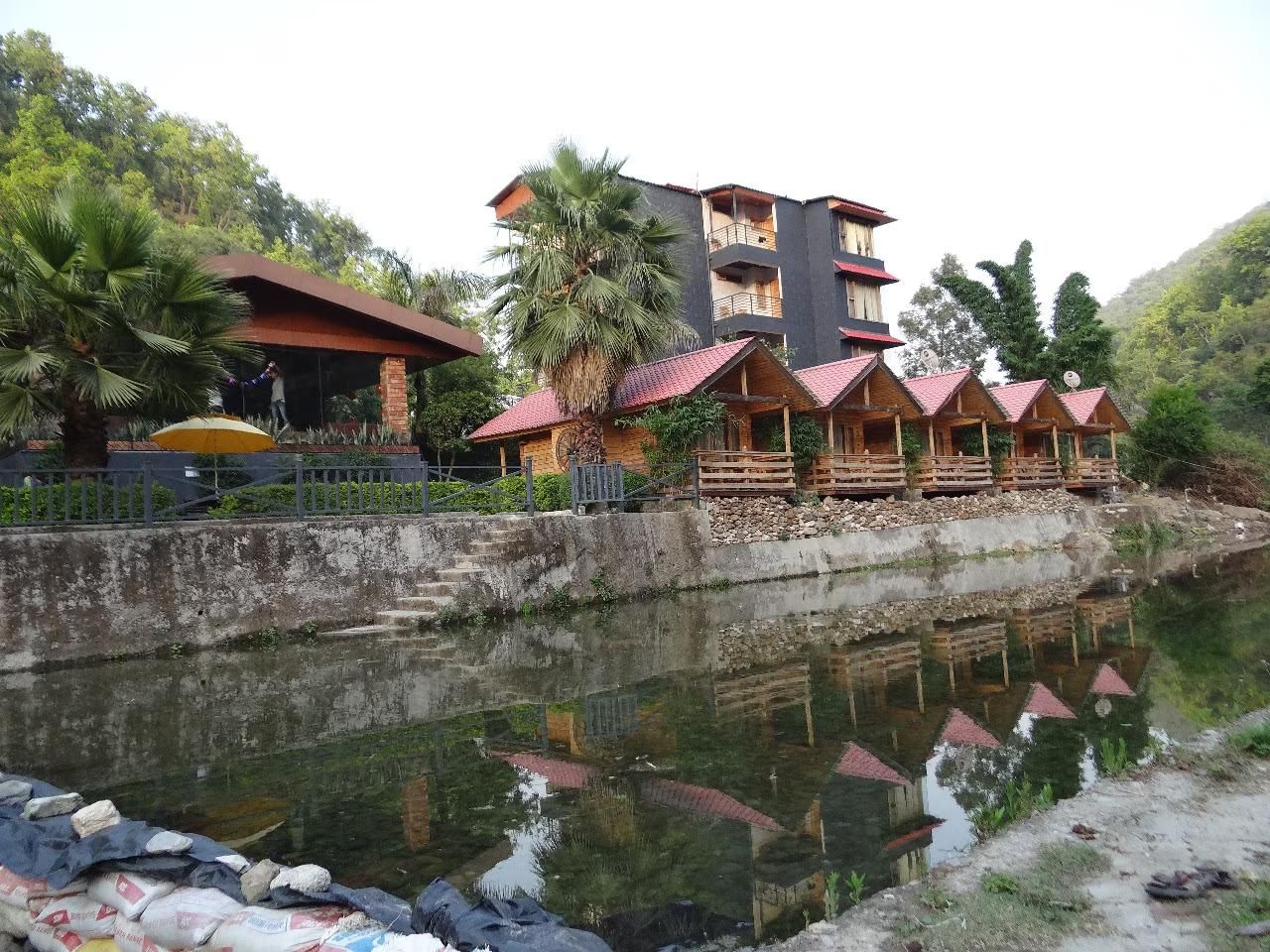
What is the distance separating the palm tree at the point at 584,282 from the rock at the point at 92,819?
51.1 ft

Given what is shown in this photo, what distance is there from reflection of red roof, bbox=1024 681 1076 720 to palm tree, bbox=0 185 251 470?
10.5 meters

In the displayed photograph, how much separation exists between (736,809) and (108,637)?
372 inches

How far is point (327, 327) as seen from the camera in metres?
17.6

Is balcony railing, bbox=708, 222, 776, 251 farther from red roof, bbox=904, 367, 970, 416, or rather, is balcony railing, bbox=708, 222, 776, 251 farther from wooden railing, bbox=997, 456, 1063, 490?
wooden railing, bbox=997, 456, 1063, 490

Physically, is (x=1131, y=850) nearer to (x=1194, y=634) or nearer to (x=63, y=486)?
(x=1194, y=634)

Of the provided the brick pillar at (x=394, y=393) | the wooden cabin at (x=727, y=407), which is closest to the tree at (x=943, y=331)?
the wooden cabin at (x=727, y=407)

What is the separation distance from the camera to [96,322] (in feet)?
34.7

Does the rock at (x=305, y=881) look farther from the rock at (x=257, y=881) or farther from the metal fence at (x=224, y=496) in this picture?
the metal fence at (x=224, y=496)

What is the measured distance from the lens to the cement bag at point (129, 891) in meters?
3.08

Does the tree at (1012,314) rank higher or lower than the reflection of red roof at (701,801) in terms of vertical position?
higher

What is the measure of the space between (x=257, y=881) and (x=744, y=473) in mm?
18316

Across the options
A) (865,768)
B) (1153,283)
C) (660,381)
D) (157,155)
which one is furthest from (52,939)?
(1153,283)

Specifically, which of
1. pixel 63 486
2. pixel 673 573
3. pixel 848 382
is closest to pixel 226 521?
pixel 63 486

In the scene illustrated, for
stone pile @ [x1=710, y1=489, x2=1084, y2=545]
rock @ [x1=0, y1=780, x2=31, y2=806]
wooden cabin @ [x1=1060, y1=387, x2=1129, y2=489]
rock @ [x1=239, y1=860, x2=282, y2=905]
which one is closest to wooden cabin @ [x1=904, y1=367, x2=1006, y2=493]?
stone pile @ [x1=710, y1=489, x2=1084, y2=545]
